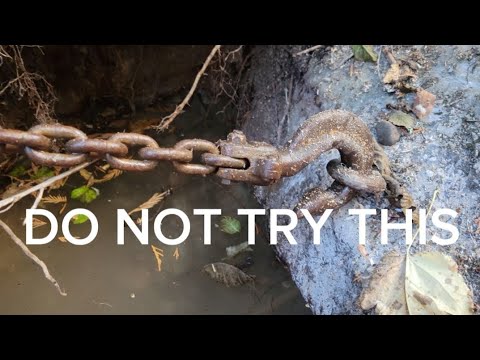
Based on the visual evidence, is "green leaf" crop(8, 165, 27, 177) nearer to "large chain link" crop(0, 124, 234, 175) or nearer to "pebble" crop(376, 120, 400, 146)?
"large chain link" crop(0, 124, 234, 175)

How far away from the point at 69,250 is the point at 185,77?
144 centimetres

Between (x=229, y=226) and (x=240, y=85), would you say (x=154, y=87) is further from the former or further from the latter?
(x=229, y=226)

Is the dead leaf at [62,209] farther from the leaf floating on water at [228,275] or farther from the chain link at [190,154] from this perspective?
the chain link at [190,154]

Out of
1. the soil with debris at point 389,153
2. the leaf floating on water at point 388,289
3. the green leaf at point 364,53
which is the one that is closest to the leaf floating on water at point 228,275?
the soil with debris at point 389,153

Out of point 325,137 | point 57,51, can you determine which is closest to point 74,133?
point 325,137

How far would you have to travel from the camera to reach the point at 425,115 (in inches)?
77.7

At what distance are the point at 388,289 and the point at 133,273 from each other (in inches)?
57.2

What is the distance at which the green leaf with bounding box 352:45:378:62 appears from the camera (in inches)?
85.7

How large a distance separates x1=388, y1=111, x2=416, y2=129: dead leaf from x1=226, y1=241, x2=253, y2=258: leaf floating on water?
3.67 feet

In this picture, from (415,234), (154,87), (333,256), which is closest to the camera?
(415,234)

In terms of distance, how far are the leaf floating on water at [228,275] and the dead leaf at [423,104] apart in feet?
3.96

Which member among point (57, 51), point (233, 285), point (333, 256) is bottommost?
point (233, 285)

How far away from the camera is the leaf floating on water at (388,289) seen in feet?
5.06

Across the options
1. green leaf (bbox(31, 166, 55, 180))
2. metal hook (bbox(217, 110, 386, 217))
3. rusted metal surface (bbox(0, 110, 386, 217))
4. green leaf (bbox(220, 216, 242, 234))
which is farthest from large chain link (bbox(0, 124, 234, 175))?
green leaf (bbox(31, 166, 55, 180))
